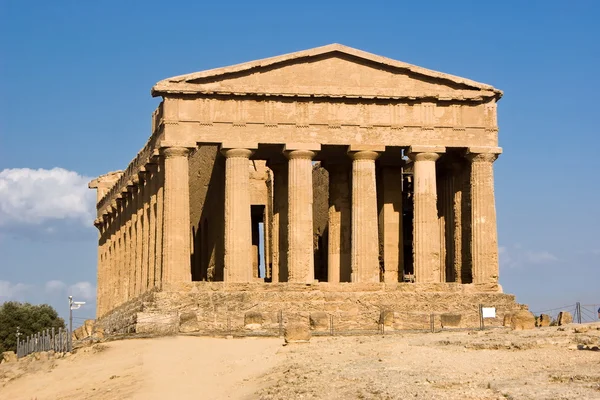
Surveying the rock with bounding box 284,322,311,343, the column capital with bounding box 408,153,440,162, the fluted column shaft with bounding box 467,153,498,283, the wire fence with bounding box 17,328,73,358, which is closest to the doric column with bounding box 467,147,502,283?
the fluted column shaft with bounding box 467,153,498,283

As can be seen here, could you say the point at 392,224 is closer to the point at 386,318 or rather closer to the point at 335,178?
the point at 335,178

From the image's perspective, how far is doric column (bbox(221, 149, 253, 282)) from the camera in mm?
57125

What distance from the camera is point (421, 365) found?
3659 centimetres

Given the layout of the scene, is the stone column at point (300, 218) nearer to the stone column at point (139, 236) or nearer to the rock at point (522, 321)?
the stone column at point (139, 236)

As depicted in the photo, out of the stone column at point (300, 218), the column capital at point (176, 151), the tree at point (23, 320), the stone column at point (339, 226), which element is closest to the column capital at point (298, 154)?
the stone column at point (300, 218)

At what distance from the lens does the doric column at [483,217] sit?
194ft

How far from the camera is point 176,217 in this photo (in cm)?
5756

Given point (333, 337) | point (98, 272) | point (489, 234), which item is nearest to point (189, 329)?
point (333, 337)

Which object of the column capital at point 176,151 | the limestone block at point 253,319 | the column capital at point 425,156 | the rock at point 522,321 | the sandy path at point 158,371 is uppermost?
the column capital at point 176,151

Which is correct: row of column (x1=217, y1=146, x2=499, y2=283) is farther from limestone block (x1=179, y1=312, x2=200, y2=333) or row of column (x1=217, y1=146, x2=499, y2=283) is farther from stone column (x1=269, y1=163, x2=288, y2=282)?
limestone block (x1=179, y1=312, x2=200, y2=333)

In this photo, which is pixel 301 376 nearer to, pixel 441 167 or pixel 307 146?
pixel 307 146

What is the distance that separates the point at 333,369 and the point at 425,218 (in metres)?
23.1

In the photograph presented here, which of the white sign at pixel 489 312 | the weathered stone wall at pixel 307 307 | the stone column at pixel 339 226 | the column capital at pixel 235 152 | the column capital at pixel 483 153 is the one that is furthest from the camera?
the stone column at pixel 339 226

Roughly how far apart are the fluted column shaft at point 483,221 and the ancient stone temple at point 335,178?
53 millimetres
